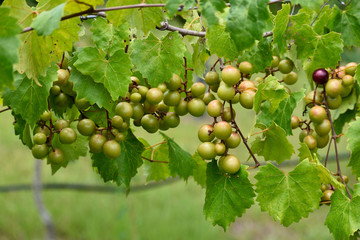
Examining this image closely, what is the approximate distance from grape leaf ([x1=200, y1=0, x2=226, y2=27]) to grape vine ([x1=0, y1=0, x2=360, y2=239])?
0.34ft

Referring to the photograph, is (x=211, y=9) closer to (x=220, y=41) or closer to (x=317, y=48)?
(x=220, y=41)

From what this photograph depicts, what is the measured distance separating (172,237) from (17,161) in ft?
7.34

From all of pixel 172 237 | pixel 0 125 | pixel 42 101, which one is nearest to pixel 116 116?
pixel 42 101

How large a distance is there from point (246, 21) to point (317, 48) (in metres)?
0.35

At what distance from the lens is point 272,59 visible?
1027 millimetres

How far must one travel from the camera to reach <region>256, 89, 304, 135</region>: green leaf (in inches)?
40.8

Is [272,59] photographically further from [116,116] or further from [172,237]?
[172,237]

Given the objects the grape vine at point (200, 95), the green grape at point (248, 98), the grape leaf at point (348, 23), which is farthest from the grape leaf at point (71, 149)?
the grape leaf at point (348, 23)

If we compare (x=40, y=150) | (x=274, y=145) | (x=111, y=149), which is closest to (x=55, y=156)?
(x=40, y=150)

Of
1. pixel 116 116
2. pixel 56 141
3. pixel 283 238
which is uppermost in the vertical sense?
pixel 116 116

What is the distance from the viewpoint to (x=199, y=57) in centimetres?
111

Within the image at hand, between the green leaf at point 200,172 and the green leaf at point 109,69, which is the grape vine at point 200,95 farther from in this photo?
the green leaf at point 200,172

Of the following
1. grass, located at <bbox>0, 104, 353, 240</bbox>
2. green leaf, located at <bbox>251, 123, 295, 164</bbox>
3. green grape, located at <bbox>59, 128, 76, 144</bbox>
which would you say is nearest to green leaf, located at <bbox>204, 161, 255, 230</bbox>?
green leaf, located at <bbox>251, 123, 295, 164</bbox>

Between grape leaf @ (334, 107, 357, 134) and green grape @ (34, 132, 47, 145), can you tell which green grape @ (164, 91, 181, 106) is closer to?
green grape @ (34, 132, 47, 145)
